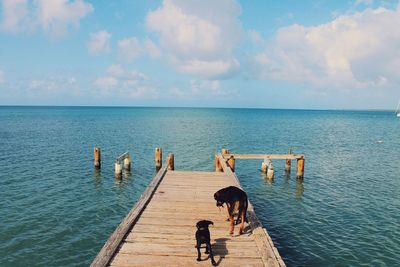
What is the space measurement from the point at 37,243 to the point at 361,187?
846 inches

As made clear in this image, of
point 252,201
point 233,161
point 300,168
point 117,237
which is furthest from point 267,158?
point 117,237

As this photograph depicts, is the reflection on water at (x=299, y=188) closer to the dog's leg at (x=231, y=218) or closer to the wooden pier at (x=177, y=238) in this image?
the wooden pier at (x=177, y=238)

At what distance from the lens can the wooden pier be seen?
7.28m

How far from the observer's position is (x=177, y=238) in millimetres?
8539

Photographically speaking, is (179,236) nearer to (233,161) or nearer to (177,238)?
(177,238)

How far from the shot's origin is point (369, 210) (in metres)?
17.8

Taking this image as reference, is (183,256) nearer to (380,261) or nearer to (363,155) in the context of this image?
(380,261)

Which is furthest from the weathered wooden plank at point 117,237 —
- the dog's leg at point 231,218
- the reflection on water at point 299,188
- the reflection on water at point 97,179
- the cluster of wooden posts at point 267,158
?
the reflection on water at point 299,188

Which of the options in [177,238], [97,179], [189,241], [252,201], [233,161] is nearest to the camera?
[189,241]

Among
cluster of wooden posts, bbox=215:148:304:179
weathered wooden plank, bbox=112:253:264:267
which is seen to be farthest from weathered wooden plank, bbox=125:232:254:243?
cluster of wooden posts, bbox=215:148:304:179

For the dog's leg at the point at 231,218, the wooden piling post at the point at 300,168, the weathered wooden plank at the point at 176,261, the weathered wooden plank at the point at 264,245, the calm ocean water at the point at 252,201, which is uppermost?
the dog's leg at the point at 231,218

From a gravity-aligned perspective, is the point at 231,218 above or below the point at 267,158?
above

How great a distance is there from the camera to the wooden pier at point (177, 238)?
7281mm

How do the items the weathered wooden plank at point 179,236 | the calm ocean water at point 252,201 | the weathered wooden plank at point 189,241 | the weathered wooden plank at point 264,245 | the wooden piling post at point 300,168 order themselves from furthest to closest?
the wooden piling post at point 300,168 < the calm ocean water at point 252,201 < the weathered wooden plank at point 179,236 < the weathered wooden plank at point 189,241 < the weathered wooden plank at point 264,245
